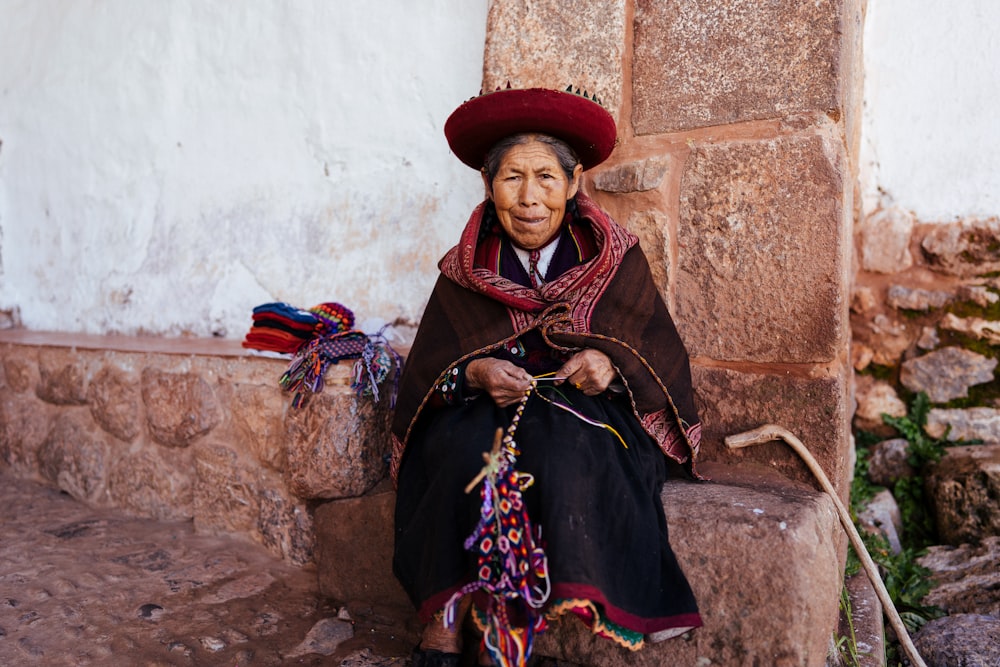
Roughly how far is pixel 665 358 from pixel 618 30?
1.11 meters

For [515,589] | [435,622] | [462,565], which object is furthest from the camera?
[435,622]

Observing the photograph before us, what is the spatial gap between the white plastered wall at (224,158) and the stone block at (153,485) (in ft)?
2.14

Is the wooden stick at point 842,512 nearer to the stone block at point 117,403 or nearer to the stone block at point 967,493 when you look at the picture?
the stone block at point 967,493

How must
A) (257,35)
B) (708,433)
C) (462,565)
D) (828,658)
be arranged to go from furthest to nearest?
(257,35)
(708,433)
(828,658)
(462,565)

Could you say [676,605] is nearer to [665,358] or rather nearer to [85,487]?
[665,358]

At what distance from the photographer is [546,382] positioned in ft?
6.59

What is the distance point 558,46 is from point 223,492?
6.75 ft

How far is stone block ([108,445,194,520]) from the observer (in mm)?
3045

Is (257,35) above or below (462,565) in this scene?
above

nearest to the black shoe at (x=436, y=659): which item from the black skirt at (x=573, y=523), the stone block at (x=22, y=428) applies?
the black skirt at (x=573, y=523)

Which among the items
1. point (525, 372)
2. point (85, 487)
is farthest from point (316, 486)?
point (85, 487)

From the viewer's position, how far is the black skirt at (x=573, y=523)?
164 cm

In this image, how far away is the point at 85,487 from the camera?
3.39 meters

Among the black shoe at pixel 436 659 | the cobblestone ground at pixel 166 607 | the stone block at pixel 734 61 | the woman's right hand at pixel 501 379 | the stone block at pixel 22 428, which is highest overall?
the stone block at pixel 734 61
